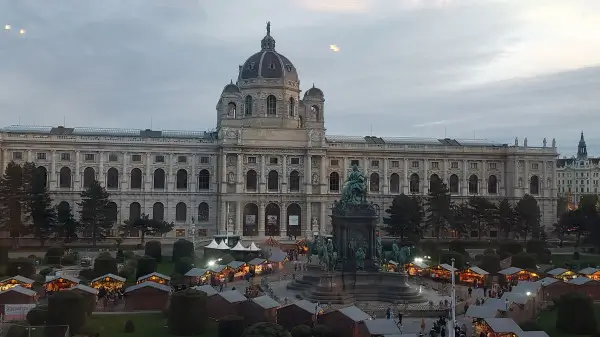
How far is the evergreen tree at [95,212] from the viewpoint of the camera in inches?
2820

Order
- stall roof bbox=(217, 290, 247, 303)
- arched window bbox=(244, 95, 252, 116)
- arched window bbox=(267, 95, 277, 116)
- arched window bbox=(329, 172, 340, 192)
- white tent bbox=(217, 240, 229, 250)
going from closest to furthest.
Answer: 1. stall roof bbox=(217, 290, 247, 303)
2. white tent bbox=(217, 240, 229, 250)
3. arched window bbox=(329, 172, 340, 192)
4. arched window bbox=(267, 95, 277, 116)
5. arched window bbox=(244, 95, 252, 116)

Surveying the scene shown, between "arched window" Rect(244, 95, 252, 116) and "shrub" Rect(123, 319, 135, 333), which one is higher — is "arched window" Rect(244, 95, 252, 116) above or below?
above

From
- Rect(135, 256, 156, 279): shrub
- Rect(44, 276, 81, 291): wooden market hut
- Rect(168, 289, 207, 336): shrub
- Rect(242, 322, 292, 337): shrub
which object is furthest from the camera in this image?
Rect(135, 256, 156, 279): shrub

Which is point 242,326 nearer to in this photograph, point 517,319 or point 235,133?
point 517,319

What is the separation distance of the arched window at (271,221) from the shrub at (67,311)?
2095 inches

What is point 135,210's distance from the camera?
8206 cm

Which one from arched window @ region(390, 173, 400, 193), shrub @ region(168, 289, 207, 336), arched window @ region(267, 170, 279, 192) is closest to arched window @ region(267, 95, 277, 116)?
arched window @ region(267, 170, 279, 192)

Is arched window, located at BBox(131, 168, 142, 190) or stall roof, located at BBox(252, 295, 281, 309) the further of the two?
arched window, located at BBox(131, 168, 142, 190)

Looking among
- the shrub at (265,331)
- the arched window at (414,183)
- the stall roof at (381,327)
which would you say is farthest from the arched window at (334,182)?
the shrub at (265,331)

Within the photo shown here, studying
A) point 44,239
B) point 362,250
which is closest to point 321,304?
point 362,250

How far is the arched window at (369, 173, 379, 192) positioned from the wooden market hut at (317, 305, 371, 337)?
188ft

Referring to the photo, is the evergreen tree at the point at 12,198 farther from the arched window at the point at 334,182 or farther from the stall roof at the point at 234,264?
the arched window at the point at 334,182

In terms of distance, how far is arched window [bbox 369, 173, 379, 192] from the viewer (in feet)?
289

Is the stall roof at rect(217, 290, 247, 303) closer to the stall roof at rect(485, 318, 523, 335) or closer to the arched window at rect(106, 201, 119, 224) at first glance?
the stall roof at rect(485, 318, 523, 335)
